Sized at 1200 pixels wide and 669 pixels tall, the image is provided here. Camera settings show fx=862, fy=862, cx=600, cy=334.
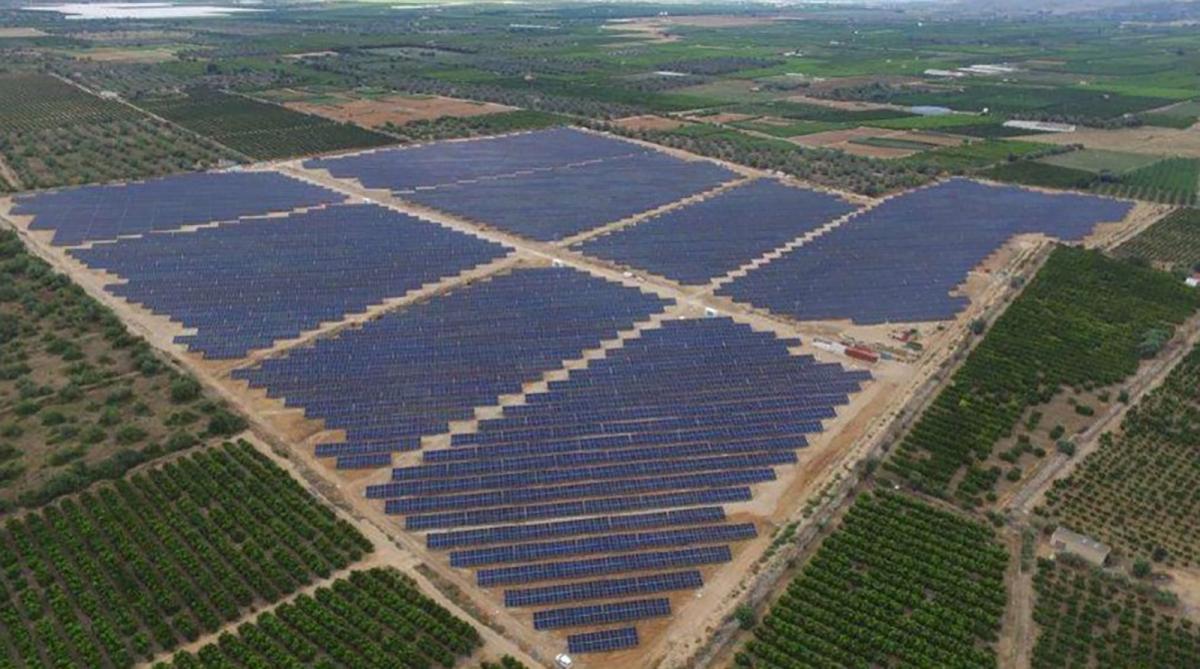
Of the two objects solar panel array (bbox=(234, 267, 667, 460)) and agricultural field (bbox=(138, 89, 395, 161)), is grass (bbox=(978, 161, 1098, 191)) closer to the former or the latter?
solar panel array (bbox=(234, 267, 667, 460))

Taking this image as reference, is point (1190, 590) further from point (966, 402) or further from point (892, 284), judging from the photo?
point (892, 284)

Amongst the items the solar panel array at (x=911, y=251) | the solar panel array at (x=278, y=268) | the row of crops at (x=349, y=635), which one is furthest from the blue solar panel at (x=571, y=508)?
the solar panel array at (x=911, y=251)

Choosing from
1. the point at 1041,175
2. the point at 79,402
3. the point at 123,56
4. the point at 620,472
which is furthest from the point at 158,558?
the point at 123,56

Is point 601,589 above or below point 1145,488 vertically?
below

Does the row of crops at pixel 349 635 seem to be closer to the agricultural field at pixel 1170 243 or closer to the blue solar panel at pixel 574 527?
the blue solar panel at pixel 574 527

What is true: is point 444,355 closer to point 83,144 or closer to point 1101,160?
point 83,144

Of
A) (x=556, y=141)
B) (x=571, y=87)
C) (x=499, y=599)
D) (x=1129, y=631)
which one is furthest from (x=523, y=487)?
(x=571, y=87)
